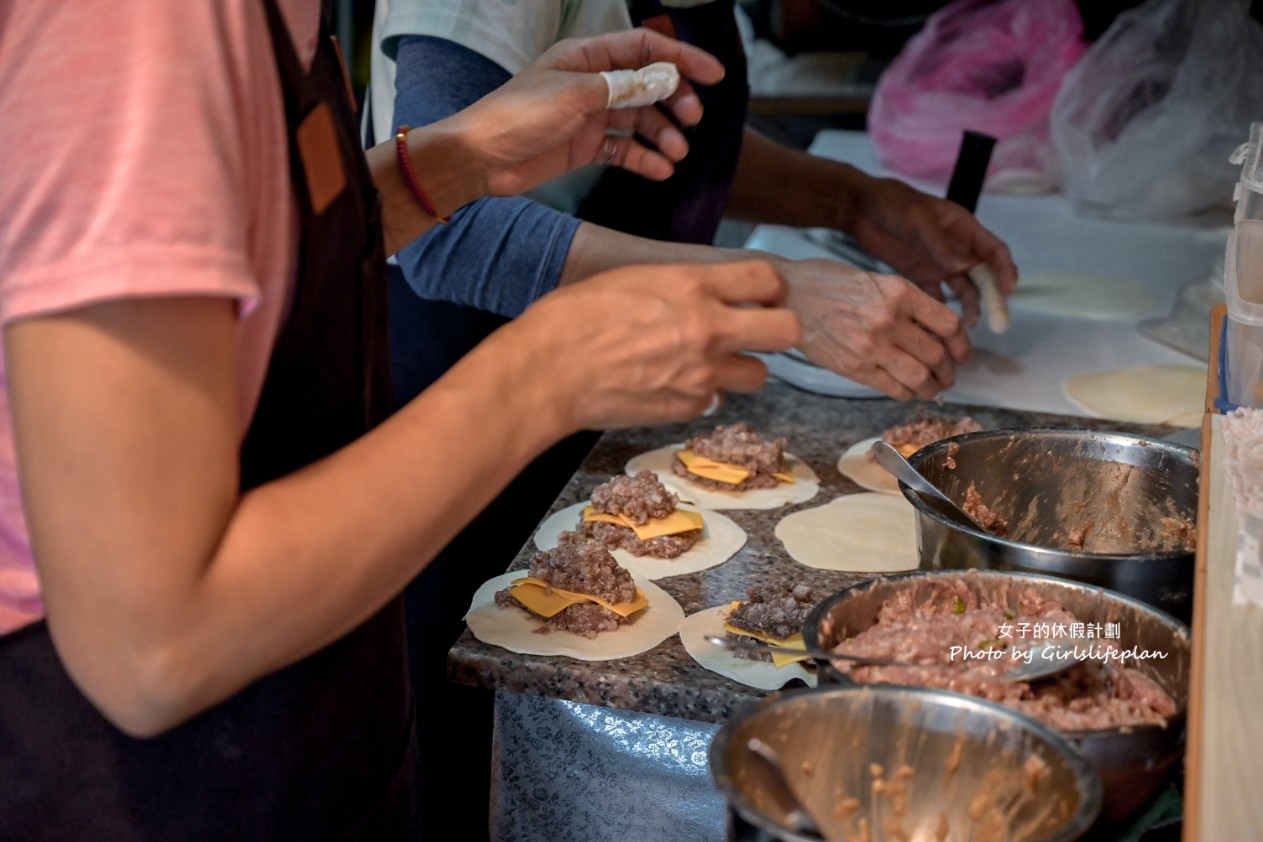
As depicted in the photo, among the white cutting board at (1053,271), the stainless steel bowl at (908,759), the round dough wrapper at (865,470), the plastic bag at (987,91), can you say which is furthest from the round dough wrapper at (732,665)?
the plastic bag at (987,91)

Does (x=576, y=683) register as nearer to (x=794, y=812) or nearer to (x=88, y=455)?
(x=794, y=812)

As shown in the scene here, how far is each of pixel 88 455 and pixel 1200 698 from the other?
79cm

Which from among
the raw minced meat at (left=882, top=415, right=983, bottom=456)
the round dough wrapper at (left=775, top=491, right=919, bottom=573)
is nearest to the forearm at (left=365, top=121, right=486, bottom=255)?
the round dough wrapper at (left=775, top=491, right=919, bottom=573)

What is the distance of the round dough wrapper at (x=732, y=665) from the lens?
1.33 m

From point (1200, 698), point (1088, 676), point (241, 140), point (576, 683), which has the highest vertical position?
point (241, 140)

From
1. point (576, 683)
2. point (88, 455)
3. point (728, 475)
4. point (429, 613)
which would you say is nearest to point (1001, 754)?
point (576, 683)

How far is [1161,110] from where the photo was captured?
11.2ft

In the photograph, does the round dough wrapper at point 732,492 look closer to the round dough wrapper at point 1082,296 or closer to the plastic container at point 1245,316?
the plastic container at point 1245,316

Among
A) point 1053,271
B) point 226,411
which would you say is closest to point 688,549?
point 226,411

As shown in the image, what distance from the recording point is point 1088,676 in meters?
1.08

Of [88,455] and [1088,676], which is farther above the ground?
[88,455]

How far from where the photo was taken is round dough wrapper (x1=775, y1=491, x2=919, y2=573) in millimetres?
1644

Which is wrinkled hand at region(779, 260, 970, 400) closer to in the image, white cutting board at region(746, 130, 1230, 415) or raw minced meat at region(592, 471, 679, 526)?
raw minced meat at region(592, 471, 679, 526)

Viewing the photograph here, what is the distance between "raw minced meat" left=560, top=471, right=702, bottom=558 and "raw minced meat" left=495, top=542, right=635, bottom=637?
107 millimetres
